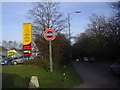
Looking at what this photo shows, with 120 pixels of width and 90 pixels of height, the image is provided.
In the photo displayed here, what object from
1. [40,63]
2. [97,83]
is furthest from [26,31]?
[97,83]

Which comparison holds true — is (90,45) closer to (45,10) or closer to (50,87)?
(45,10)

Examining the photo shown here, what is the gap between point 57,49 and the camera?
58.6 ft

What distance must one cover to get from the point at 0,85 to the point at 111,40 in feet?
121

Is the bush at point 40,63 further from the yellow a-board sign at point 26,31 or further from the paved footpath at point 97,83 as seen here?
the yellow a-board sign at point 26,31

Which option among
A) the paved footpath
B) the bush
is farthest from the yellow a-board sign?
the paved footpath

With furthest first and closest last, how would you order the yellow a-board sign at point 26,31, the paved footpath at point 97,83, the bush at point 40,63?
the bush at point 40,63, the yellow a-board sign at point 26,31, the paved footpath at point 97,83

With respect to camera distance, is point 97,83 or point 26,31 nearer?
point 97,83

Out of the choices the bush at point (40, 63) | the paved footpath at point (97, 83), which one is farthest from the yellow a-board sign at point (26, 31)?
the paved footpath at point (97, 83)

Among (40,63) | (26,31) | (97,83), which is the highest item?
(26,31)

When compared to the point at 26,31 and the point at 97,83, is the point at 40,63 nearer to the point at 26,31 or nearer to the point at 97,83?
the point at 26,31

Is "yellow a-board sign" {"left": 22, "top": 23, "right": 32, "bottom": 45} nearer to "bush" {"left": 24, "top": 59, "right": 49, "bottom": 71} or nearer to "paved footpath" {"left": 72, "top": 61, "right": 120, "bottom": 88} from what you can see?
"bush" {"left": 24, "top": 59, "right": 49, "bottom": 71}

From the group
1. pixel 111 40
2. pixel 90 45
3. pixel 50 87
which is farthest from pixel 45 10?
pixel 90 45

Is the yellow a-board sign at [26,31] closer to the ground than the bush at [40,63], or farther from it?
farther from it

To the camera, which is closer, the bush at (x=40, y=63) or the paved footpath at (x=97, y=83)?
the paved footpath at (x=97, y=83)
